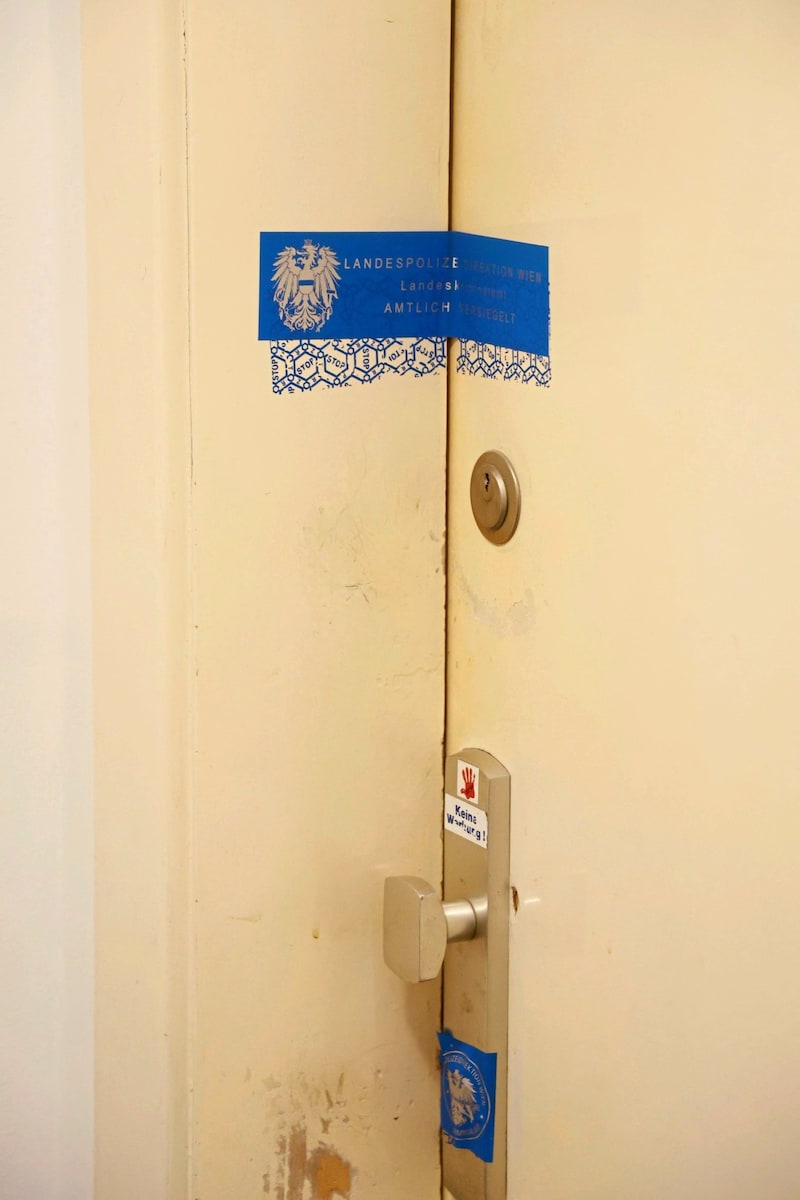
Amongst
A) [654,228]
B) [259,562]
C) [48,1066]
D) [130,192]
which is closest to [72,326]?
[130,192]

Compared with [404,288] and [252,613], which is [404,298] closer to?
[404,288]

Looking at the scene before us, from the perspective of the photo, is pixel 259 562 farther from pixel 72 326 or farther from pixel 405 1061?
pixel 405 1061

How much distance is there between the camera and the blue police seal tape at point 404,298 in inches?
31.9

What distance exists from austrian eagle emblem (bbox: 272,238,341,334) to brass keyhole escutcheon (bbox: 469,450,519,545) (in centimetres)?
15

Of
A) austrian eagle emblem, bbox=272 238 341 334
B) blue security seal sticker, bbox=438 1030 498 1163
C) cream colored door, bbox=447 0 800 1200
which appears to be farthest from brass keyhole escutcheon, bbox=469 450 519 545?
blue security seal sticker, bbox=438 1030 498 1163

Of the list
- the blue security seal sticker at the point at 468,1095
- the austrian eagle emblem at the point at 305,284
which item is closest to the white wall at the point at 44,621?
the austrian eagle emblem at the point at 305,284

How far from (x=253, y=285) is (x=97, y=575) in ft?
0.80

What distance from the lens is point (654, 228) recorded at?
2.25ft

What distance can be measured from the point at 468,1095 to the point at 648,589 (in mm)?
442

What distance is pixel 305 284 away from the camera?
837 mm

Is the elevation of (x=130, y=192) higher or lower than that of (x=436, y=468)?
higher

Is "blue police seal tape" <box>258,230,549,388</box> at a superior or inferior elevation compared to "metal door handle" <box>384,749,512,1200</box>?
superior

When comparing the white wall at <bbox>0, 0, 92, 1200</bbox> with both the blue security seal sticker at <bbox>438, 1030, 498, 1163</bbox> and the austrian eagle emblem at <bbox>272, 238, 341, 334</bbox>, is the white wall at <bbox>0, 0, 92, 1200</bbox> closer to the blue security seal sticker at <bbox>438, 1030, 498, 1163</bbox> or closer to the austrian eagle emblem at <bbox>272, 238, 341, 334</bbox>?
the austrian eagle emblem at <bbox>272, 238, 341, 334</bbox>

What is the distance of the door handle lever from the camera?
870 mm
